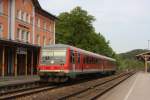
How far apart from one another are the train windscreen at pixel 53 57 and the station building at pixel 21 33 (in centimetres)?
641

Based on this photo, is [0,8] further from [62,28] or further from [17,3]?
[62,28]

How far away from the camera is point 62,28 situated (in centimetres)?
7131

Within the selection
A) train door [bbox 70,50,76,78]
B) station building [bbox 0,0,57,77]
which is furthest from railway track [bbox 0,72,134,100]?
station building [bbox 0,0,57,77]

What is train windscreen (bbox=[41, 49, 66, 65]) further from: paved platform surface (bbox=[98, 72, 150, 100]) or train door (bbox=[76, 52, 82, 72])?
Answer: paved platform surface (bbox=[98, 72, 150, 100])

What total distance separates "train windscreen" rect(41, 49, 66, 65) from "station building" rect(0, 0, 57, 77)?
21.0 ft

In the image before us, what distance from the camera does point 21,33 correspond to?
41.1 meters

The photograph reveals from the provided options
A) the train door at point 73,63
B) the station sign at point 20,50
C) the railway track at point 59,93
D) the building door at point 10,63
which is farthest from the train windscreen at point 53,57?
the building door at point 10,63

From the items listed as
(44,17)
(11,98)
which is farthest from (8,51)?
(11,98)

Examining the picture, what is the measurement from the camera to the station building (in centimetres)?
3662

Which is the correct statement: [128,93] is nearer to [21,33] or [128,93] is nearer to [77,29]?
[21,33]

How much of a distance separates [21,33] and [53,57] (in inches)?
618

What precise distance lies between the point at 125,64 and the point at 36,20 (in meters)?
81.0

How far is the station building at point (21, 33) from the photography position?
3662cm

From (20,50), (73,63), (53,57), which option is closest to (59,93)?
(53,57)
